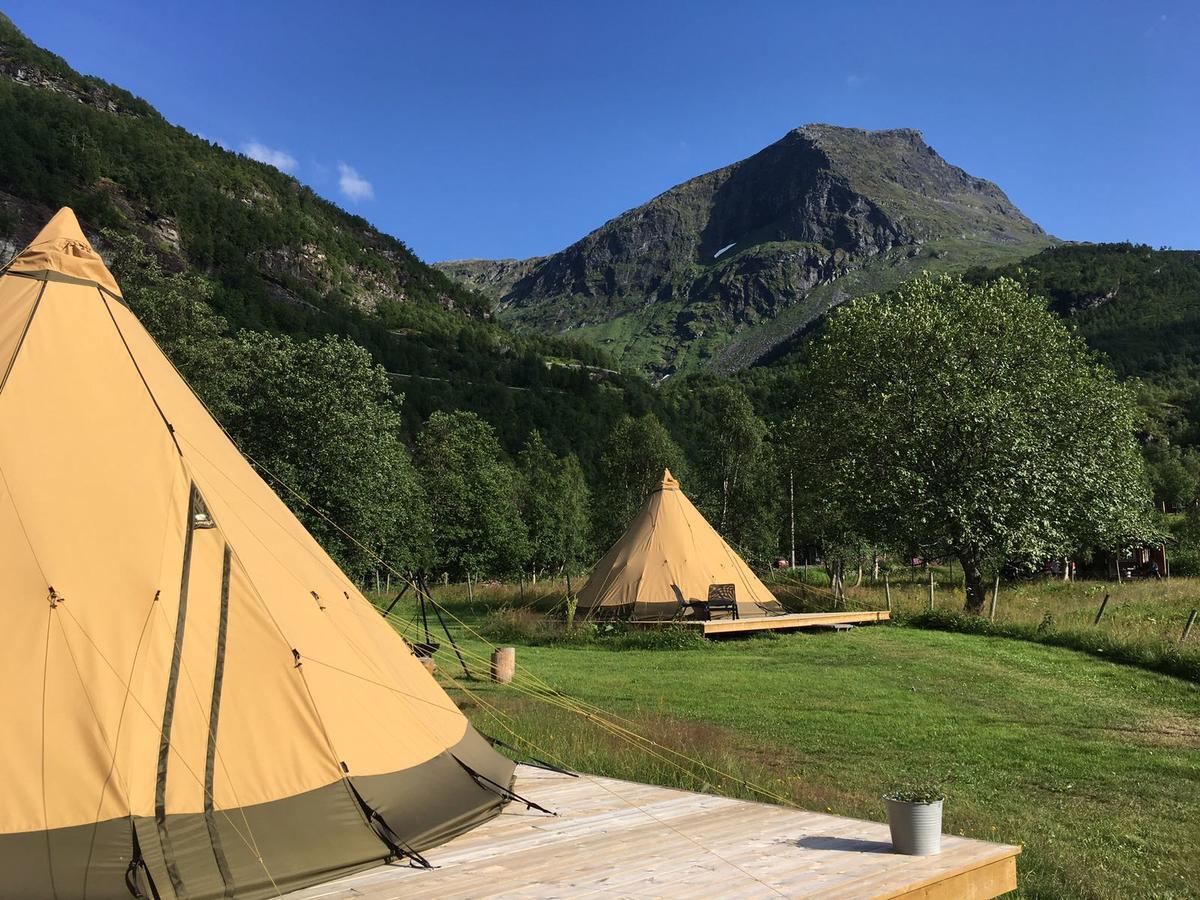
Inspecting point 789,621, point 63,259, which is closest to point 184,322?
point 63,259

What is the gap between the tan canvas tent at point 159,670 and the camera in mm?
5168

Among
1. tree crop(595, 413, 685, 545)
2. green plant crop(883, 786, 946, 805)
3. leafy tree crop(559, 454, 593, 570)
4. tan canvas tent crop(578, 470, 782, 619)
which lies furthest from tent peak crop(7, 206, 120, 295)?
leafy tree crop(559, 454, 593, 570)

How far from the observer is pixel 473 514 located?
134ft

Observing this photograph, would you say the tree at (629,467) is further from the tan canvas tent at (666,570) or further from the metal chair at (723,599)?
the metal chair at (723,599)

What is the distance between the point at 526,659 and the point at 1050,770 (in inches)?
470

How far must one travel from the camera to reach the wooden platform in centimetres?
2264

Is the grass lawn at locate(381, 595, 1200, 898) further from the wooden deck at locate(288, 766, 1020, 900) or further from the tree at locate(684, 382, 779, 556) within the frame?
the tree at locate(684, 382, 779, 556)

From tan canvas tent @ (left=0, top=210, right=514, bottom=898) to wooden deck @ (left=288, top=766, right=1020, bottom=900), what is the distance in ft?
1.62

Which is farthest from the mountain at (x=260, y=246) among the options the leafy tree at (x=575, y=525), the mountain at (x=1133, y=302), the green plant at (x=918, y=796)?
the green plant at (x=918, y=796)

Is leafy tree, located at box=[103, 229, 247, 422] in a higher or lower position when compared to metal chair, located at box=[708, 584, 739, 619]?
higher

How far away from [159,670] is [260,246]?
11921 cm

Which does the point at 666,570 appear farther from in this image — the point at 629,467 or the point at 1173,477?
the point at 1173,477

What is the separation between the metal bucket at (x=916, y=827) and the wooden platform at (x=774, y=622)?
17008 millimetres

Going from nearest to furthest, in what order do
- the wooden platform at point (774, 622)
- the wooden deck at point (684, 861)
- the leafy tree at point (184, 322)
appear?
the wooden deck at point (684, 861)
the leafy tree at point (184, 322)
the wooden platform at point (774, 622)
